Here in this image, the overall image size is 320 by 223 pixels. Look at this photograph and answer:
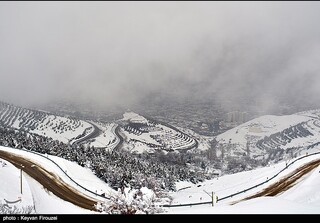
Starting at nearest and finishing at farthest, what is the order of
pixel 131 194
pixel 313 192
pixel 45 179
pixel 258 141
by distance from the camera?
1. pixel 131 194
2. pixel 313 192
3. pixel 45 179
4. pixel 258 141

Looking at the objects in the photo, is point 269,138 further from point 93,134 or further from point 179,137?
point 93,134

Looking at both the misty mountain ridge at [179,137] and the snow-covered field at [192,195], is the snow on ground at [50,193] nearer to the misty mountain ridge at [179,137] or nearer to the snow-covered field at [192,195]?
the snow-covered field at [192,195]

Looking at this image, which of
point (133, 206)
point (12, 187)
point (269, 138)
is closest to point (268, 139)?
point (269, 138)

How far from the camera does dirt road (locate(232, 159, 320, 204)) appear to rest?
1250 inches

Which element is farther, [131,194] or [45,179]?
[45,179]

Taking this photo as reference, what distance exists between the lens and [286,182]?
112 ft

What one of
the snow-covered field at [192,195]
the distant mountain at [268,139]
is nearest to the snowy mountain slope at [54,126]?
the distant mountain at [268,139]

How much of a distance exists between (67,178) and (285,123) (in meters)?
179

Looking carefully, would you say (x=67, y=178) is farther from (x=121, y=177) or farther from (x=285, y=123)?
(x=285, y=123)

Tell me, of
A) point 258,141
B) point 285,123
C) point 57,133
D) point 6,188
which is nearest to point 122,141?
point 57,133

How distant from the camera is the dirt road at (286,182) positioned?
3176 cm

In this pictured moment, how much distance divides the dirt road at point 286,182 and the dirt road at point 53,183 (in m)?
16.5

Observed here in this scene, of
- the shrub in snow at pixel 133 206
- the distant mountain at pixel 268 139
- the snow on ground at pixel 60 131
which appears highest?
the snow on ground at pixel 60 131

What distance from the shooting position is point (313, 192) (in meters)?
27.1
